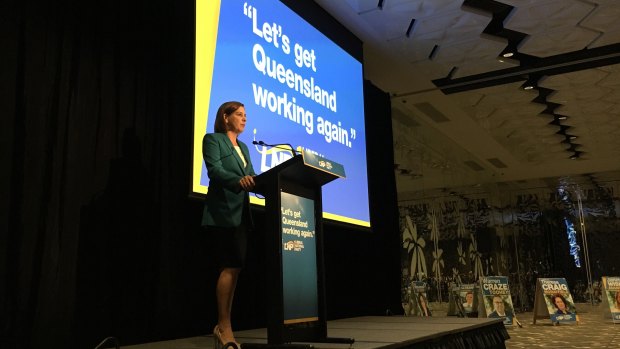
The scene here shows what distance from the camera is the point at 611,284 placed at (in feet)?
23.1

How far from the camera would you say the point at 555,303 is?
641 cm

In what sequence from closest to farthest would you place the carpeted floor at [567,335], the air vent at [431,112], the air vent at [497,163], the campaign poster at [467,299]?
the carpeted floor at [567,335] < the campaign poster at [467,299] < the air vent at [431,112] < the air vent at [497,163]

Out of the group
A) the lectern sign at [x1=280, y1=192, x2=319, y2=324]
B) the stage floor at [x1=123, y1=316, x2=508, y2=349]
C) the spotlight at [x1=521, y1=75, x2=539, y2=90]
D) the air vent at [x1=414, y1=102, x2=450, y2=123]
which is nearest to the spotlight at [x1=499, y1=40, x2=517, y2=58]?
the spotlight at [x1=521, y1=75, x2=539, y2=90]

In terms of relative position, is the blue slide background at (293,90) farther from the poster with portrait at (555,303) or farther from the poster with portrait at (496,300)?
the poster with portrait at (555,303)

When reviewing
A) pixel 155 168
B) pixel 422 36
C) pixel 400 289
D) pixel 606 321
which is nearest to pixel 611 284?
pixel 606 321

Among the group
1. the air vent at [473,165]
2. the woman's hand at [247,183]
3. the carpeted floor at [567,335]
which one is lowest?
the carpeted floor at [567,335]

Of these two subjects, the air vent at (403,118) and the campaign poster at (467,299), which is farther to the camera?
the air vent at (403,118)

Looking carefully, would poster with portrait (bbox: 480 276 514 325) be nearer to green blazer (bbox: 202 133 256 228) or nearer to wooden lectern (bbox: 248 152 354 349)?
wooden lectern (bbox: 248 152 354 349)

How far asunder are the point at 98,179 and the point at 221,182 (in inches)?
36.6

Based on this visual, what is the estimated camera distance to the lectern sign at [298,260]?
2.11 metres

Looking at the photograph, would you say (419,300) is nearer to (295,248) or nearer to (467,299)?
(467,299)

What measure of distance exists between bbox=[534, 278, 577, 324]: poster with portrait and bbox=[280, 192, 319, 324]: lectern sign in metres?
5.00

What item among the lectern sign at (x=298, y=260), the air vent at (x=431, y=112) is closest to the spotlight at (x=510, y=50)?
the air vent at (x=431, y=112)

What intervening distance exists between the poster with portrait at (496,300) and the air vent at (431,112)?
2.33 m
